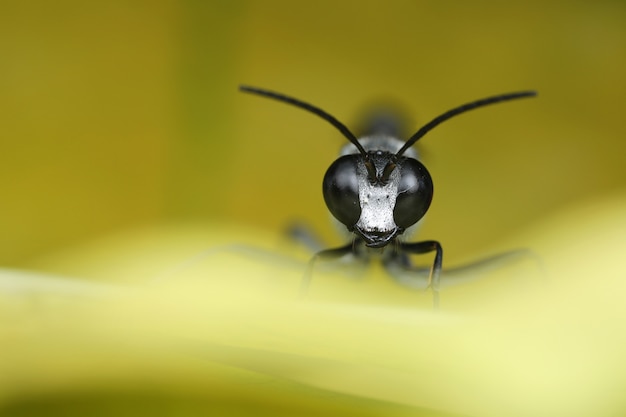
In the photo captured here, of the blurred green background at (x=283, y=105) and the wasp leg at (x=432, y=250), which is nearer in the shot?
the wasp leg at (x=432, y=250)

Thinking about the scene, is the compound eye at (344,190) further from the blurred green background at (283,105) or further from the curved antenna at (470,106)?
the blurred green background at (283,105)

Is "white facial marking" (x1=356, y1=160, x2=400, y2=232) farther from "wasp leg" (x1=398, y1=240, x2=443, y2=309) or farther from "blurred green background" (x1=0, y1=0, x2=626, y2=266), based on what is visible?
"blurred green background" (x1=0, y1=0, x2=626, y2=266)

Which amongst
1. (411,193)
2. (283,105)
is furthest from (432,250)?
(283,105)

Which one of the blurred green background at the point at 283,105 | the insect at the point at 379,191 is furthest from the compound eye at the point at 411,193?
the blurred green background at the point at 283,105

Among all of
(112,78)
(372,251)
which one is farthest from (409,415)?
(112,78)

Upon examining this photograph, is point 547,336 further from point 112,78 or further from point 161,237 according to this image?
point 112,78

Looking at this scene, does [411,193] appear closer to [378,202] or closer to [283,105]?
[378,202]
